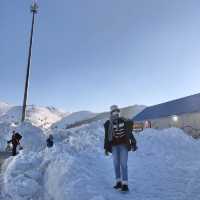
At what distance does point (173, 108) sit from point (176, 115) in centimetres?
337

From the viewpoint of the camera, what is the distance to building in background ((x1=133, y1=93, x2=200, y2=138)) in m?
34.2

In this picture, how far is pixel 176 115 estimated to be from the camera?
37500 mm

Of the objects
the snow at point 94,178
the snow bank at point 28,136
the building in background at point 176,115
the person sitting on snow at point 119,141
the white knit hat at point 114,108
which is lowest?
the snow at point 94,178

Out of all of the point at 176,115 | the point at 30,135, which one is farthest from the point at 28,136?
the point at 176,115

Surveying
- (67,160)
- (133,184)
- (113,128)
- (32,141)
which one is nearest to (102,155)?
(67,160)

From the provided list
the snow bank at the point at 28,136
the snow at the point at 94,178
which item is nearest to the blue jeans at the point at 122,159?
the snow at the point at 94,178

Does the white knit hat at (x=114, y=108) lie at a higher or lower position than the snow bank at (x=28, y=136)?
lower

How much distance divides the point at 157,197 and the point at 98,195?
143cm

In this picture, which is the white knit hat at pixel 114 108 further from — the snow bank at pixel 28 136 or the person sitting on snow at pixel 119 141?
the snow bank at pixel 28 136

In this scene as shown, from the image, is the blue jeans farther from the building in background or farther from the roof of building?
the roof of building

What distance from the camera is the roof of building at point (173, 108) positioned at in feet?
121

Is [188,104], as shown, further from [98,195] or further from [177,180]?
[98,195]

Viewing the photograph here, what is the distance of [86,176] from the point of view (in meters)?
8.88

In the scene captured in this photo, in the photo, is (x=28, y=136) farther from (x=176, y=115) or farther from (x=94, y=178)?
(x=94, y=178)
